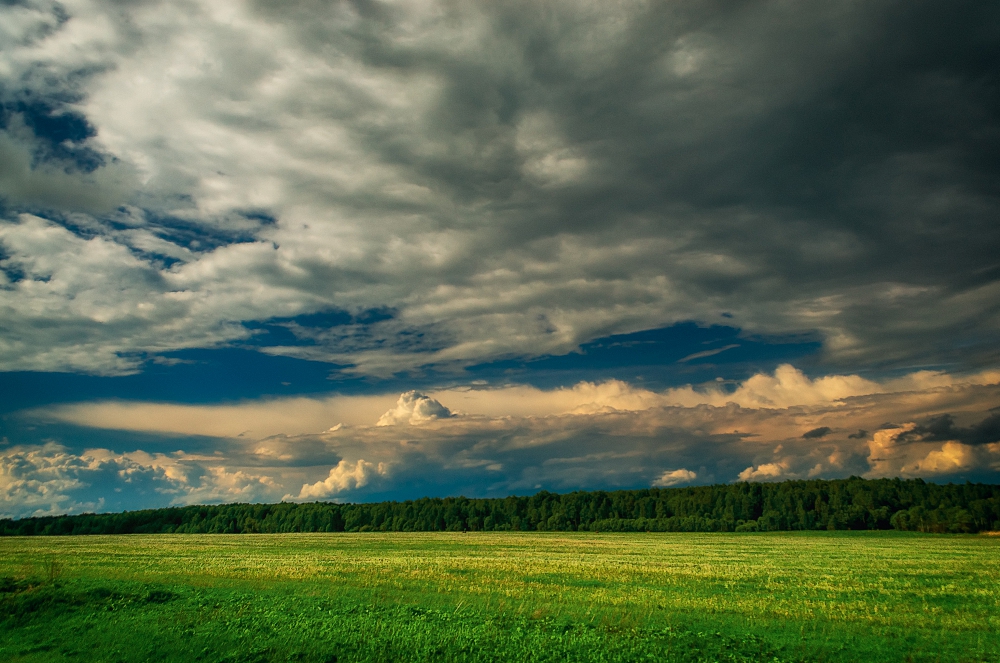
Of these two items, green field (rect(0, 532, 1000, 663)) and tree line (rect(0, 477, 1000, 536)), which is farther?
tree line (rect(0, 477, 1000, 536))

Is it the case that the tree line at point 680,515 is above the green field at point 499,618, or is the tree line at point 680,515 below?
below

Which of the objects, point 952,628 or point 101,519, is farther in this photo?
point 101,519

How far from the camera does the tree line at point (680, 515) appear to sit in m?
149

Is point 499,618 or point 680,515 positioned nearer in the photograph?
point 499,618

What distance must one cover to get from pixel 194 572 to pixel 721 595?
109 feet

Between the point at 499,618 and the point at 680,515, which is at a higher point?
the point at 499,618

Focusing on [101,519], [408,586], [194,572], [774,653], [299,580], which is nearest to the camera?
[774,653]

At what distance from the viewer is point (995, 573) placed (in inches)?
1533

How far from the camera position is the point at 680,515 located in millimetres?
173875

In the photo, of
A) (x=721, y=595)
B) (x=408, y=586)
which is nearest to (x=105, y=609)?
(x=408, y=586)

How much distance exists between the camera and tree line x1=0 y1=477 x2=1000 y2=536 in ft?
488

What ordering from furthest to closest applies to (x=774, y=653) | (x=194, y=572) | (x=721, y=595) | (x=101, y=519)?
1. (x=101, y=519)
2. (x=194, y=572)
3. (x=721, y=595)
4. (x=774, y=653)

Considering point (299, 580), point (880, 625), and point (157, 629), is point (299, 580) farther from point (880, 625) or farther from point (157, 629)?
point (880, 625)

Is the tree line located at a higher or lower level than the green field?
lower
